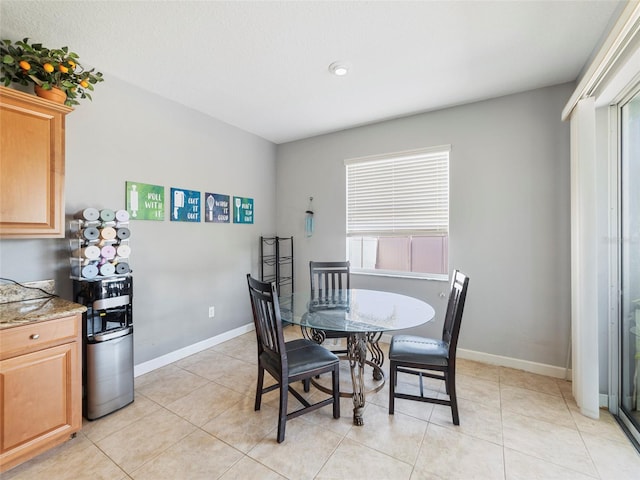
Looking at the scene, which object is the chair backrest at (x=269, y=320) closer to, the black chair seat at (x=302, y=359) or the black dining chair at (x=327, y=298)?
the black chair seat at (x=302, y=359)

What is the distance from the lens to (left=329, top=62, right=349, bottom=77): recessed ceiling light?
225cm

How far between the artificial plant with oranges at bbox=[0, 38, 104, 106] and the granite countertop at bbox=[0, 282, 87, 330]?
4.41 feet

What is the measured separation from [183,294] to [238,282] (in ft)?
2.48

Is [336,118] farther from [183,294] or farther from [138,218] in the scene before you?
[183,294]

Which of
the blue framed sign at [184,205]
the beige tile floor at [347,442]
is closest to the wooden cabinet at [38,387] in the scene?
the beige tile floor at [347,442]

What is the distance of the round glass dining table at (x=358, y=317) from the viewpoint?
1901mm

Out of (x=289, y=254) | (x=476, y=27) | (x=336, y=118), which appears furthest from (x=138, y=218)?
(x=476, y=27)

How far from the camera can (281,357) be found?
5.80 ft

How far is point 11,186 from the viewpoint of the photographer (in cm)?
173

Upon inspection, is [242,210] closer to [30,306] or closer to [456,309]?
[30,306]

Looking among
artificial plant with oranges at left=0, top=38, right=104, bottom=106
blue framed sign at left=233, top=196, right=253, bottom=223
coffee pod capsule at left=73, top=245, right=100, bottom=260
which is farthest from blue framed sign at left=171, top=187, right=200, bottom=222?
artificial plant with oranges at left=0, top=38, right=104, bottom=106

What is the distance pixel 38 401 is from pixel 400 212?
11.0 feet

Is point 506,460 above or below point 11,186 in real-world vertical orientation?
below

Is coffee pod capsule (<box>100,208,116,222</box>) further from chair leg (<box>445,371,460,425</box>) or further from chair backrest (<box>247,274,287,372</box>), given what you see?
chair leg (<box>445,371,460,425</box>)
